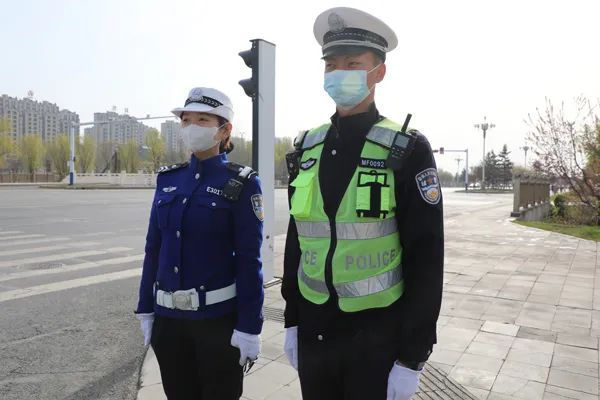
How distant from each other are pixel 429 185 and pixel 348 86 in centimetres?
54

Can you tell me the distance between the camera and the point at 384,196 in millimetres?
1775

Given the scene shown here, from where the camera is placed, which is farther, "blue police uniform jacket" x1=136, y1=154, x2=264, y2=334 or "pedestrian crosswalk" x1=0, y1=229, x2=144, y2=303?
"pedestrian crosswalk" x1=0, y1=229, x2=144, y2=303

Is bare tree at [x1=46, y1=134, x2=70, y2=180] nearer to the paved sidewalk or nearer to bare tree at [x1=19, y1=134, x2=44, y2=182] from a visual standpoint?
bare tree at [x1=19, y1=134, x2=44, y2=182]

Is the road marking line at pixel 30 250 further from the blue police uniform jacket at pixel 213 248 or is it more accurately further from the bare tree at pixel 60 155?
the bare tree at pixel 60 155

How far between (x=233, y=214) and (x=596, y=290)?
6807 millimetres

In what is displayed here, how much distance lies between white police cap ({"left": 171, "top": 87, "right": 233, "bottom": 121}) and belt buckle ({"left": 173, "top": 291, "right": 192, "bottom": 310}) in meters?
0.98

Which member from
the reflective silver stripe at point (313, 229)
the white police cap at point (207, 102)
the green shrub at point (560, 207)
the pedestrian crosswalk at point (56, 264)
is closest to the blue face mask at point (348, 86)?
the reflective silver stripe at point (313, 229)

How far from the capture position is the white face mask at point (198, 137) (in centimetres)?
261

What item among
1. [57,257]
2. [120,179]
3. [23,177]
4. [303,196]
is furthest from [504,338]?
[23,177]

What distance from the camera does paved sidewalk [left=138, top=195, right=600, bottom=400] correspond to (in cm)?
372

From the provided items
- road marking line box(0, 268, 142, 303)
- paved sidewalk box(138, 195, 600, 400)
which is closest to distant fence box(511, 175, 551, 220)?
paved sidewalk box(138, 195, 600, 400)

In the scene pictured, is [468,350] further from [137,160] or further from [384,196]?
[137,160]

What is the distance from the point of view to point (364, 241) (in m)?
1.81

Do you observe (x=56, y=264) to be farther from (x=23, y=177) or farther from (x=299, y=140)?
(x=23, y=177)
